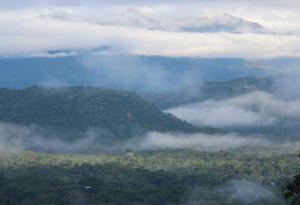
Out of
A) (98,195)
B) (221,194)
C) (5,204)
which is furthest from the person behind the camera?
(221,194)

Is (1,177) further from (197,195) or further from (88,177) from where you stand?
(197,195)

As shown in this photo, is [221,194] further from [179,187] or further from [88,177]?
[88,177]

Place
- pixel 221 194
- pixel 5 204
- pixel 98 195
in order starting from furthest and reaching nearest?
pixel 221 194
pixel 98 195
pixel 5 204

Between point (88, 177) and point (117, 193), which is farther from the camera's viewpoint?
point (88, 177)

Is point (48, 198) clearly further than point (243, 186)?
No

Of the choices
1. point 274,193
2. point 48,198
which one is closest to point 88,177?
point 48,198

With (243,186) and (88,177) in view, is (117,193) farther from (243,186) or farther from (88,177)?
(243,186)

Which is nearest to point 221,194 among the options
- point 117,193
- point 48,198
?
point 117,193
